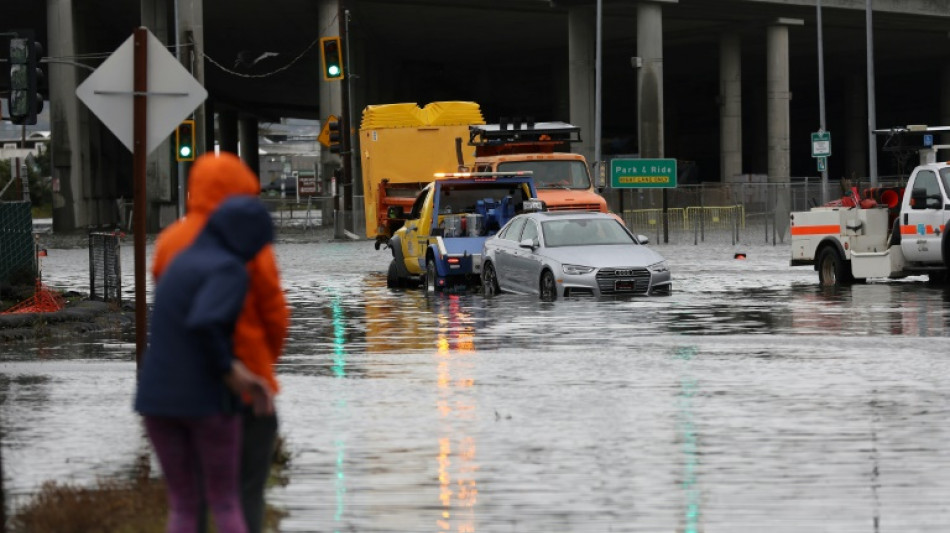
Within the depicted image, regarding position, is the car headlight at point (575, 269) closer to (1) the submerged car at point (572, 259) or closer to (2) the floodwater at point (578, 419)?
(1) the submerged car at point (572, 259)

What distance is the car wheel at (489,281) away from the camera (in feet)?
94.9

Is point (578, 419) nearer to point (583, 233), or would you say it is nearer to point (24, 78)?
point (24, 78)

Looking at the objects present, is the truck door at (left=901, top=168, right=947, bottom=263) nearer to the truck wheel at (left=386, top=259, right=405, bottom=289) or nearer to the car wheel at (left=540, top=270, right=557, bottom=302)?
the car wheel at (left=540, top=270, right=557, bottom=302)

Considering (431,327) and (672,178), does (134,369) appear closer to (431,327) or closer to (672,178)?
(431,327)

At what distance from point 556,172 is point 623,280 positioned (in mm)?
11691

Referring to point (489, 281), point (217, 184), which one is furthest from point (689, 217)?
point (217, 184)

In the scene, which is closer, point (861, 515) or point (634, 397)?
point (861, 515)

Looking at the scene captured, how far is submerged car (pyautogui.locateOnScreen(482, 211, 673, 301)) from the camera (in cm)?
2647

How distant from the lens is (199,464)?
6.50 m

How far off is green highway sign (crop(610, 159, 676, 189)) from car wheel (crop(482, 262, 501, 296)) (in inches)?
910

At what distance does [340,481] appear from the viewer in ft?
33.3

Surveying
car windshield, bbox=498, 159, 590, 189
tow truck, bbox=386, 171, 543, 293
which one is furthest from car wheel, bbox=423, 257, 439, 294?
car windshield, bbox=498, 159, 590, 189

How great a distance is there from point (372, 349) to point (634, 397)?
537cm

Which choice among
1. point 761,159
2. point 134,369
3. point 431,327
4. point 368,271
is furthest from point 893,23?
point 134,369
